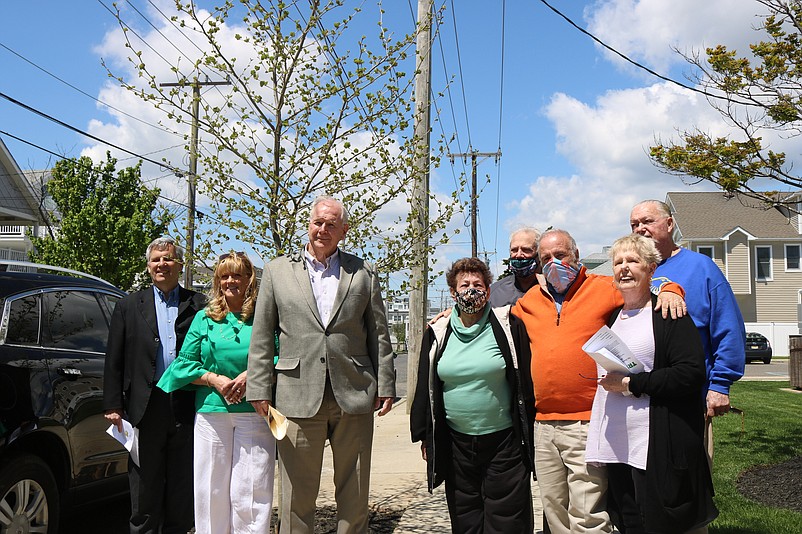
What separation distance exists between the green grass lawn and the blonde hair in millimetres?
3911

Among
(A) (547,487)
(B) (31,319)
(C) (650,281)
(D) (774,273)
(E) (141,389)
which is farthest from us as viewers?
(D) (774,273)

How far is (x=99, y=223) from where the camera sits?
72.2 feet

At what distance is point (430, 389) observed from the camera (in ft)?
14.3

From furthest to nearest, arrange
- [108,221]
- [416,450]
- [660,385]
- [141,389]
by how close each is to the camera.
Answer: [108,221] < [416,450] < [141,389] < [660,385]

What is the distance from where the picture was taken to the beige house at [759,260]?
39.8 metres

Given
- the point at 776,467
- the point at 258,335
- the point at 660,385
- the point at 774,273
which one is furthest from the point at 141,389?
the point at 774,273

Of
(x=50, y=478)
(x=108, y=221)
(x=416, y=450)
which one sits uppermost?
(x=108, y=221)

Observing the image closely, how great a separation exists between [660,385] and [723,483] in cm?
438

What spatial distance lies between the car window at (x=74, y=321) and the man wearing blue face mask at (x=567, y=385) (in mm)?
3271

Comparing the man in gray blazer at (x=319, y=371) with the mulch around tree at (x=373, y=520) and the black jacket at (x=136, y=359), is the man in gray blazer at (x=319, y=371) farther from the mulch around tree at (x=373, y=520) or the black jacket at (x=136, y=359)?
the mulch around tree at (x=373, y=520)

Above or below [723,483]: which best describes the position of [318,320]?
above

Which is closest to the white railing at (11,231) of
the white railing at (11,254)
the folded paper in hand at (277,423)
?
the white railing at (11,254)

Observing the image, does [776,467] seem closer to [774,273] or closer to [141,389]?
[141,389]

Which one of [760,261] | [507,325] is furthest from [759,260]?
[507,325]
